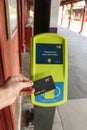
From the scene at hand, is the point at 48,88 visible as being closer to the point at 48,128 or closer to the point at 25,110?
the point at 48,128

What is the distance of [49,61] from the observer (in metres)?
1.23

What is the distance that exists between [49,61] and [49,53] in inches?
2.2

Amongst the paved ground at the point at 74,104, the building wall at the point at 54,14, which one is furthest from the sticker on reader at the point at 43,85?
the paved ground at the point at 74,104

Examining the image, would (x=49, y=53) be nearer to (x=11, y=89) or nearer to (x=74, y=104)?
(x=11, y=89)

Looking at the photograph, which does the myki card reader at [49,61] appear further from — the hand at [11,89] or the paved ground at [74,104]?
the paved ground at [74,104]

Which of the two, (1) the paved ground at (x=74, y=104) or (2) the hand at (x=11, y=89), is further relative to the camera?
(1) the paved ground at (x=74, y=104)

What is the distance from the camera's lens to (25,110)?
260 centimetres

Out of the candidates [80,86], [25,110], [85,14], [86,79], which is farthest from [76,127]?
[85,14]

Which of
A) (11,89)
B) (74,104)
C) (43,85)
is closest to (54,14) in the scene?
(43,85)

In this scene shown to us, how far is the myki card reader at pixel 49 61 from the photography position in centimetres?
121

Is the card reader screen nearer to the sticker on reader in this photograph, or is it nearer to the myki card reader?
the myki card reader

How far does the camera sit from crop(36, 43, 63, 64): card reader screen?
1213 mm

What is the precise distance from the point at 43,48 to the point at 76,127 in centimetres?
161

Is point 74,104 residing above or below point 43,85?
below
